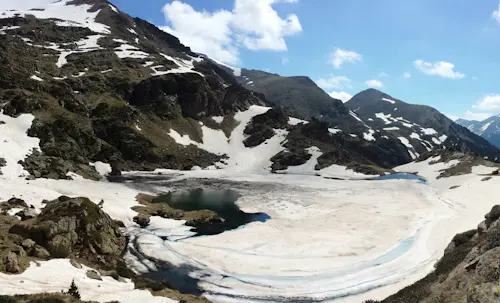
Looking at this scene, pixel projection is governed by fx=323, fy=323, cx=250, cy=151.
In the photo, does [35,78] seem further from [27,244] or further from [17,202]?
[27,244]

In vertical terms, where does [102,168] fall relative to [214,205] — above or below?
above

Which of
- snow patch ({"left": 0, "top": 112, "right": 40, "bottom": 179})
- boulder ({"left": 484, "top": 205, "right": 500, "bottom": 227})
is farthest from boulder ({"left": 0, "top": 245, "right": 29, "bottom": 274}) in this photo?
snow patch ({"left": 0, "top": 112, "right": 40, "bottom": 179})

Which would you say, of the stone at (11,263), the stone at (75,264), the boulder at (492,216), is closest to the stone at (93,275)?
the stone at (75,264)

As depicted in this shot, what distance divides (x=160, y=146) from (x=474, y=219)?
363ft

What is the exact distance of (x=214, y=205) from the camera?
7350cm

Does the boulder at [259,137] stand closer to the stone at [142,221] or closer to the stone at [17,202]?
the stone at [142,221]

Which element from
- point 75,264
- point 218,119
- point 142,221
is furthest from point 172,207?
point 218,119

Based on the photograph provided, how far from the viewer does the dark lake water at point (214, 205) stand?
183ft

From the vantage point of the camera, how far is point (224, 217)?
63.2 meters

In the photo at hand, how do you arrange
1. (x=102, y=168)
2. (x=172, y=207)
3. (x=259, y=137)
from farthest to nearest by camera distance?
(x=259, y=137) < (x=102, y=168) < (x=172, y=207)

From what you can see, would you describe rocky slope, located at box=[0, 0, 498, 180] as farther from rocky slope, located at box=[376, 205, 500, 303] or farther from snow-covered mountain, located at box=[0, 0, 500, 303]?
rocky slope, located at box=[376, 205, 500, 303]

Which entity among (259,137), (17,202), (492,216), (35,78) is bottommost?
(492,216)

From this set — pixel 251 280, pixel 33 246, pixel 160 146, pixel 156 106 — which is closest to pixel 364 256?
pixel 251 280

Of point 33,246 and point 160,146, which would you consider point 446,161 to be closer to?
point 160,146
